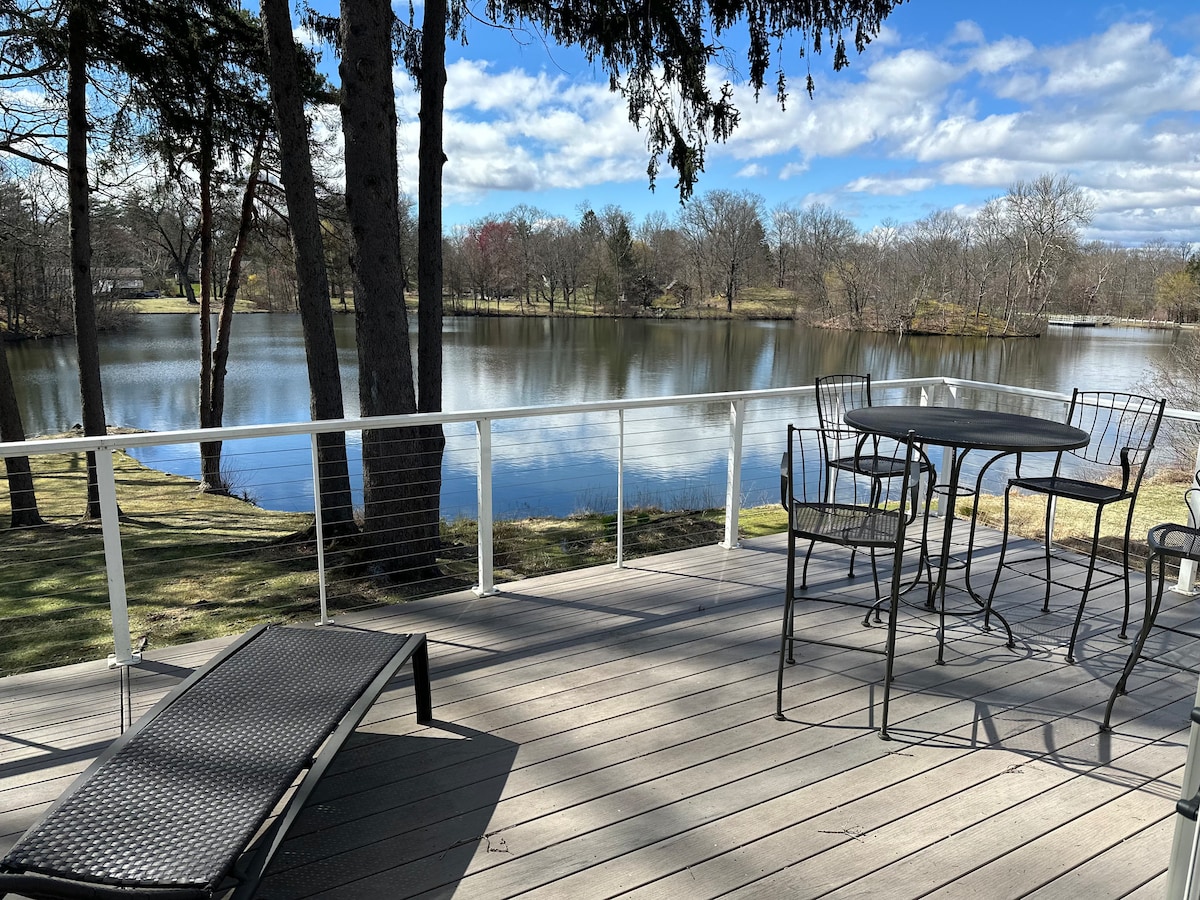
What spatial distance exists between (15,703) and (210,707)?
45.3 inches

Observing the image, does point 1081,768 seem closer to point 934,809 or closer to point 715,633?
point 934,809

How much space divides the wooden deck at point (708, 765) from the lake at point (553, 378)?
224 cm

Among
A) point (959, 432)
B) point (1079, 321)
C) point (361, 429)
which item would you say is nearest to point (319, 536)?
point (361, 429)

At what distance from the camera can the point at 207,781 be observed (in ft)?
4.84

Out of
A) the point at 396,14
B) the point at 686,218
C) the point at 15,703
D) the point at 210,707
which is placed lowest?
the point at 15,703

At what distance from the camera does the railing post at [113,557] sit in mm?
2424

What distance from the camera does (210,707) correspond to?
1.77 meters

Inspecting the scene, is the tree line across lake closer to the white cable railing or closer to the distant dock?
the distant dock

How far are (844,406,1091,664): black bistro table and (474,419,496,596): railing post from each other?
1481 millimetres

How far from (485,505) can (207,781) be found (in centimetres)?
180

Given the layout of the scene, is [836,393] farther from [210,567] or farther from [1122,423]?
[210,567]

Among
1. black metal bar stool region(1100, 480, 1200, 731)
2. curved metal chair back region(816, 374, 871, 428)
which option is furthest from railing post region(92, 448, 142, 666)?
black metal bar stool region(1100, 480, 1200, 731)

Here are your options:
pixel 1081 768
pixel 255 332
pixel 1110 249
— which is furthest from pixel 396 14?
pixel 1110 249

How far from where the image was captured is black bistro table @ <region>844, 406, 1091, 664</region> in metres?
2.60
